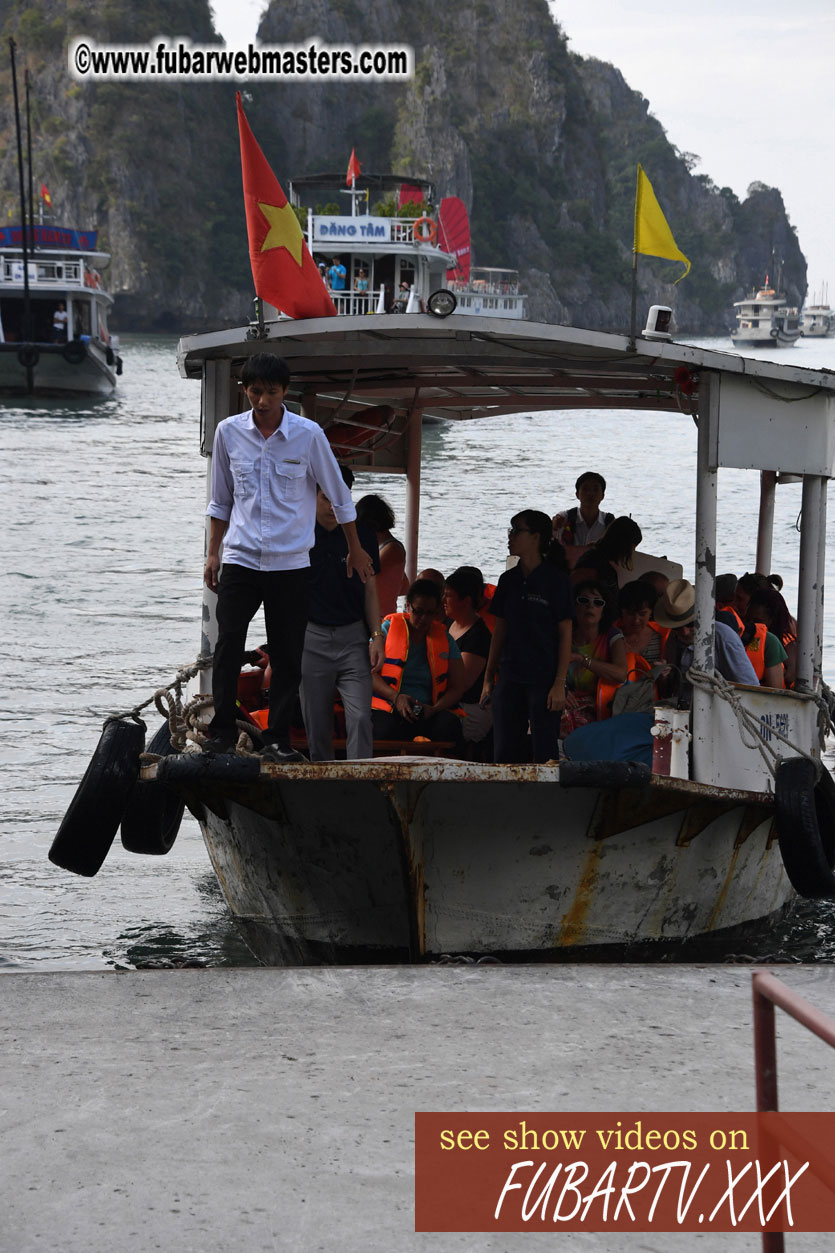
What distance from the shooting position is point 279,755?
18.4 feet

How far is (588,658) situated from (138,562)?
16.6 m

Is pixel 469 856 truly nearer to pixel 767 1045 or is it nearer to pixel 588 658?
pixel 588 658

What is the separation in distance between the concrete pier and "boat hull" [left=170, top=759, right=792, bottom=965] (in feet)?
2.17

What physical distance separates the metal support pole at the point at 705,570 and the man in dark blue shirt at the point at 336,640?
137 cm

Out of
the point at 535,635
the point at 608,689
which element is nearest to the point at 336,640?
the point at 535,635

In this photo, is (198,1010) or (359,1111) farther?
(198,1010)

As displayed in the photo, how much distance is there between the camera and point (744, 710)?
624cm

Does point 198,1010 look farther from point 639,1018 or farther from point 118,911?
point 118,911

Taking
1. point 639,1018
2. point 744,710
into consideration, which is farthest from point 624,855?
point 639,1018

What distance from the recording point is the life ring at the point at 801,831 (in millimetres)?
6094

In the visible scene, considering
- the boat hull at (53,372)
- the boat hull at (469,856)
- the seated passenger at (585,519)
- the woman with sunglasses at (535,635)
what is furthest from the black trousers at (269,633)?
the boat hull at (53,372)

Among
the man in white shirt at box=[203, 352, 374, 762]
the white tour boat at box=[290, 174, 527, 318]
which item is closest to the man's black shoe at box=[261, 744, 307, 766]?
the man in white shirt at box=[203, 352, 374, 762]

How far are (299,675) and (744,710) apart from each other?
6.29ft

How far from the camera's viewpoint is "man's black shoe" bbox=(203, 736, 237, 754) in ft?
18.9
